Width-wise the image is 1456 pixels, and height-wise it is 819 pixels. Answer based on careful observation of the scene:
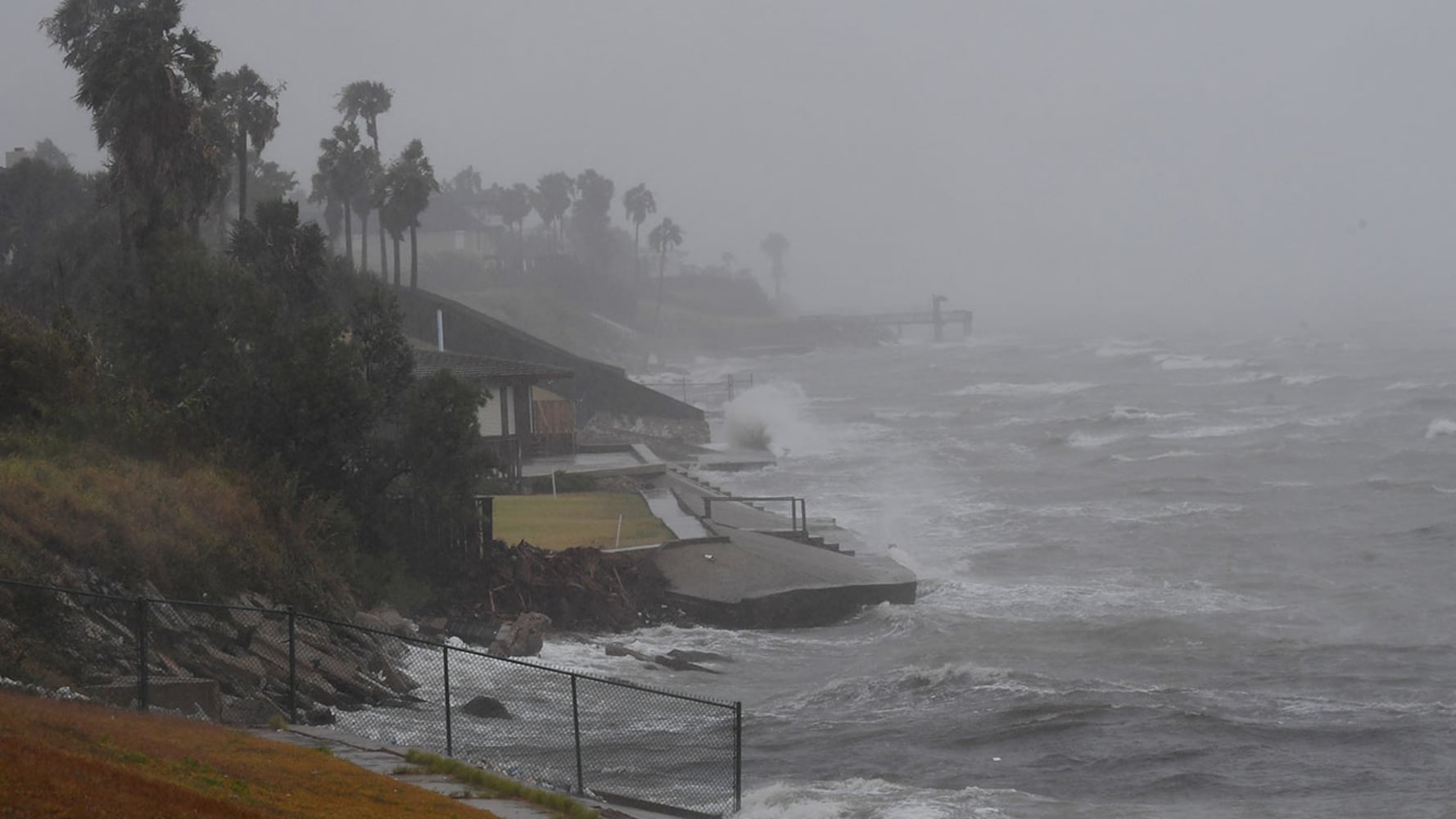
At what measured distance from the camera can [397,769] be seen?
1422 cm

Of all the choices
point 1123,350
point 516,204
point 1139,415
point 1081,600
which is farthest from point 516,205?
point 1081,600

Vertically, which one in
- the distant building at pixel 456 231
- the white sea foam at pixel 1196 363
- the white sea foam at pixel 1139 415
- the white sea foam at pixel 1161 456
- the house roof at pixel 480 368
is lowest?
the white sea foam at pixel 1161 456

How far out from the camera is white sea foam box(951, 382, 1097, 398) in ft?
316

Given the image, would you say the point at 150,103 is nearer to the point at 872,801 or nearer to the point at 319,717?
the point at 319,717

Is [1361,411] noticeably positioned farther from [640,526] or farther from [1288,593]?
[640,526]

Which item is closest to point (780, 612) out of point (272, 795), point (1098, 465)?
point (272, 795)

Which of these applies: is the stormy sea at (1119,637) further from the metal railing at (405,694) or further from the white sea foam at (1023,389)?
the white sea foam at (1023,389)

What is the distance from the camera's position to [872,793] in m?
16.9

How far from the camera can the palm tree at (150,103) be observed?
31.5 metres

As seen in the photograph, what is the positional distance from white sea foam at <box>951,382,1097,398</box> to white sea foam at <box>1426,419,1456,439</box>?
30612 millimetres

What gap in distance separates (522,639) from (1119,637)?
10038 millimetres

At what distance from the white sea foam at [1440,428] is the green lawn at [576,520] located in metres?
37.3

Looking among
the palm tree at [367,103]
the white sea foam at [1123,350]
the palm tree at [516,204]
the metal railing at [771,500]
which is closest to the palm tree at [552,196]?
the palm tree at [516,204]

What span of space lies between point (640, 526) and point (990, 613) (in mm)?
7548
